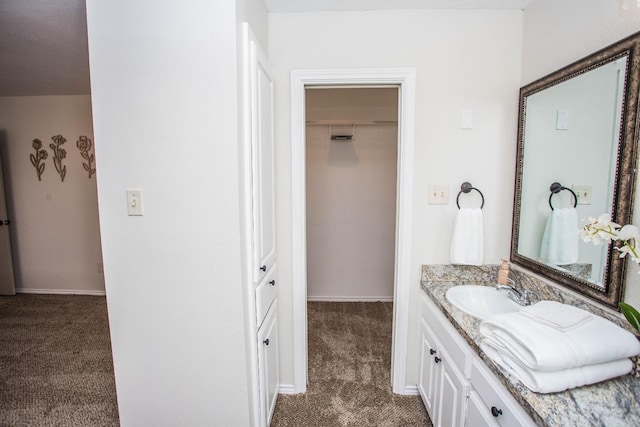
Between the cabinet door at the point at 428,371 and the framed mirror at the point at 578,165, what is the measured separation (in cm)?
69

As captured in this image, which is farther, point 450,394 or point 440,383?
point 440,383

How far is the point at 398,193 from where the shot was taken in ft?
5.35

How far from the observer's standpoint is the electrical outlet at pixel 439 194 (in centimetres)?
160

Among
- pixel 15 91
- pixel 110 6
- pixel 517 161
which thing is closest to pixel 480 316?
pixel 517 161

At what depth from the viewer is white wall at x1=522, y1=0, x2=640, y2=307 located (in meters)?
0.99

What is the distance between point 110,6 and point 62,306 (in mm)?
3397

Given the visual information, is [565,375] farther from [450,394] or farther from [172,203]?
[172,203]

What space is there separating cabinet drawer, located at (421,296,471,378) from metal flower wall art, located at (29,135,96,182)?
3.94m

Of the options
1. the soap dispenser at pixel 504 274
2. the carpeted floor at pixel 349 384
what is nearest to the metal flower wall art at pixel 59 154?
the carpeted floor at pixel 349 384

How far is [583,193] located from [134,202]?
6.55 ft

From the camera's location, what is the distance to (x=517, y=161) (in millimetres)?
1539

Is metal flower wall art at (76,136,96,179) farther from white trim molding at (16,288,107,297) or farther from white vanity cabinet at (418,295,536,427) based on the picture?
white vanity cabinet at (418,295,536,427)

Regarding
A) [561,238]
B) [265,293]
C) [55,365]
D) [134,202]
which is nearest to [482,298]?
[561,238]

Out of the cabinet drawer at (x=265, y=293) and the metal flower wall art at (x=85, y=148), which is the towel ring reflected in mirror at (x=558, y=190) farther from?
the metal flower wall art at (x=85, y=148)
